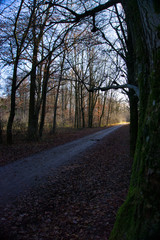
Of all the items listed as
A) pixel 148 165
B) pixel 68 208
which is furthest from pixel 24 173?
pixel 148 165

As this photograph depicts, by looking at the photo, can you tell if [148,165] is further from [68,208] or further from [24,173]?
[24,173]

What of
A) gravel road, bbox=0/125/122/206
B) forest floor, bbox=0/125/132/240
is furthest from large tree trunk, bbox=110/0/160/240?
gravel road, bbox=0/125/122/206

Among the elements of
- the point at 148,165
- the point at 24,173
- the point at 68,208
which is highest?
the point at 148,165

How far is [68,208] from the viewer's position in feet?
14.8

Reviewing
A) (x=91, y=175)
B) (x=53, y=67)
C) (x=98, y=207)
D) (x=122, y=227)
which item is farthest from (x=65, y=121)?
(x=122, y=227)

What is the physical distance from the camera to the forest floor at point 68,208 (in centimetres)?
355

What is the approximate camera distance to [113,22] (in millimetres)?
9852

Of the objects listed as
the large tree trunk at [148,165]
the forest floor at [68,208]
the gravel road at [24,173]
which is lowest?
the forest floor at [68,208]

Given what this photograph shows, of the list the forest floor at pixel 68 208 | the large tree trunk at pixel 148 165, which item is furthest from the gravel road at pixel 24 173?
the large tree trunk at pixel 148 165

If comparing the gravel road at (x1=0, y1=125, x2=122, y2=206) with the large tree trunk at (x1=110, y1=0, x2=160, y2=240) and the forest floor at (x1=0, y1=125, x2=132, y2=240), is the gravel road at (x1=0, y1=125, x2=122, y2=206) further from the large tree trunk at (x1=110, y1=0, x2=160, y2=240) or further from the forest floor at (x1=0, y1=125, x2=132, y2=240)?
the large tree trunk at (x1=110, y1=0, x2=160, y2=240)

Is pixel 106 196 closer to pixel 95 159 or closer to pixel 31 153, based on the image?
pixel 95 159

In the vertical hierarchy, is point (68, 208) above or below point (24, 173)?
below

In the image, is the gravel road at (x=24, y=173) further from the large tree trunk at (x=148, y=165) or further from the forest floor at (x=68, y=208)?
the large tree trunk at (x=148, y=165)

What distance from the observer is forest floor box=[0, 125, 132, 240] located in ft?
11.6
